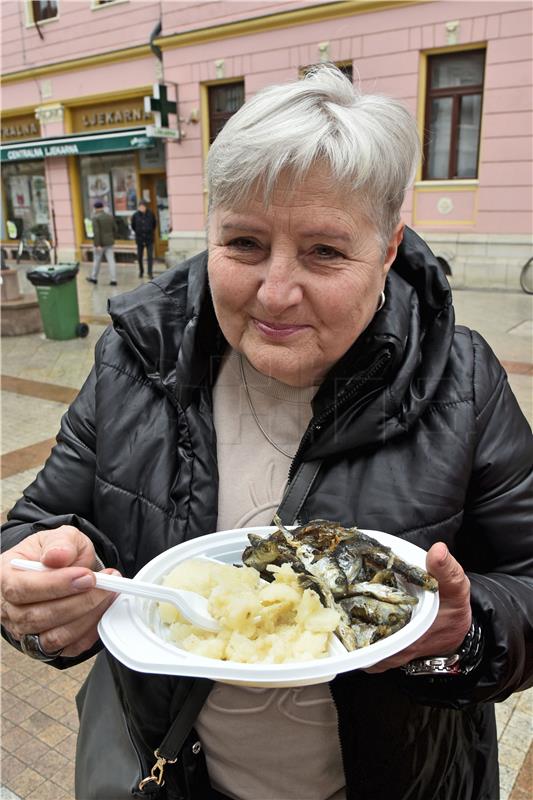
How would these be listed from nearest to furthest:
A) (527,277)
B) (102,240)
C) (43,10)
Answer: (527,277)
(102,240)
(43,10)

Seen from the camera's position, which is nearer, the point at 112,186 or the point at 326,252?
the point at 326,252

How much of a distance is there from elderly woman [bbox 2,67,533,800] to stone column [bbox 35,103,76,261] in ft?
62.9

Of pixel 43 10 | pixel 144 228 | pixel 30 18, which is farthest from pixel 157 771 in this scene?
pixel 30 18

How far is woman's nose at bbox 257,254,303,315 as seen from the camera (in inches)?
47.7

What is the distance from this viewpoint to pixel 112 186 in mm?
18844

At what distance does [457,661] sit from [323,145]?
979 millimetres

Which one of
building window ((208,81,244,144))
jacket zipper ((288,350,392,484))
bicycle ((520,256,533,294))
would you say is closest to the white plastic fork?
jacket zipper ((288,350,392,484))

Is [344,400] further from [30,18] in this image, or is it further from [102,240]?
[30,18]

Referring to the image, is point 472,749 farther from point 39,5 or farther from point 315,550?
point 39,5

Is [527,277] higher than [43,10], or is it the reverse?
[43,10]

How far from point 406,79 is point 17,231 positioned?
14872mm

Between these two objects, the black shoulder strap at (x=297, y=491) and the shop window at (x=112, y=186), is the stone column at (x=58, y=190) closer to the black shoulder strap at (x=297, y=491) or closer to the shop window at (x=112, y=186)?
the shop window at (x=112, y=186)

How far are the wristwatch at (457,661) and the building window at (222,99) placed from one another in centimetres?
1534

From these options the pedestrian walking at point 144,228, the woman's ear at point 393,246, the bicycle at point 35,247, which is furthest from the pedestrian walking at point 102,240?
the woman's ear at point 393,246
